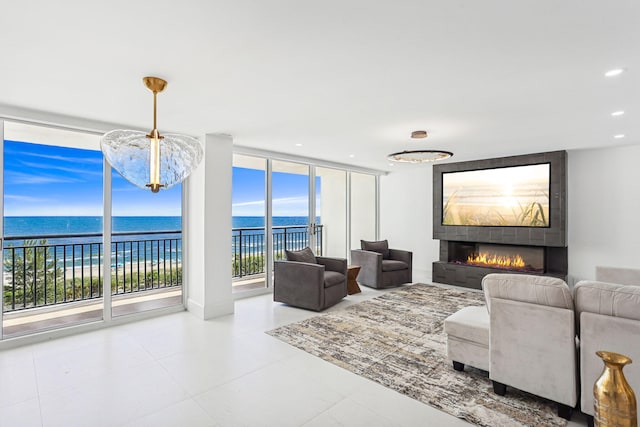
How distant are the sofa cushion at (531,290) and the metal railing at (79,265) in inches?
155

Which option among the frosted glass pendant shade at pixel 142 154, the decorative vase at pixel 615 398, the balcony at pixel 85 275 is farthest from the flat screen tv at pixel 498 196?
the frosted glass pendant shade at pixel 142 154

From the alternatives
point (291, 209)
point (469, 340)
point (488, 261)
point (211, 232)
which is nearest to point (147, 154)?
point (211, 232)

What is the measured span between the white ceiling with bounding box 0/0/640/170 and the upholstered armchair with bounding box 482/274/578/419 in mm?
1538

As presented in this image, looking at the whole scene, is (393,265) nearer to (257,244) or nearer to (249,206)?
(257,244)

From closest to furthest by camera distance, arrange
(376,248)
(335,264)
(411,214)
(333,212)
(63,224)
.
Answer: (63,224)
(335,264)
(376,248)
(333,212)
(411,214)

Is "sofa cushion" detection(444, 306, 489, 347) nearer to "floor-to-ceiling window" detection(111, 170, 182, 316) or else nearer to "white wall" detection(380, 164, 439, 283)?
"floor-to-ceiling window" detection(111, 170, 182, 316)

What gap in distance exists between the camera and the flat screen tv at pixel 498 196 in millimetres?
5570

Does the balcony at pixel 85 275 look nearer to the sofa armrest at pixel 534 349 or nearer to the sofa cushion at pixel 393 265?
the sofa cushion at pixel 393 265

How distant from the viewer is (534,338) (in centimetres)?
222

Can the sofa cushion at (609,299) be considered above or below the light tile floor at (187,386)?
above

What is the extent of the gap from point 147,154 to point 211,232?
2.13m

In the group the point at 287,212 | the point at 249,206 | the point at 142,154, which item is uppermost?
the point at 142,154

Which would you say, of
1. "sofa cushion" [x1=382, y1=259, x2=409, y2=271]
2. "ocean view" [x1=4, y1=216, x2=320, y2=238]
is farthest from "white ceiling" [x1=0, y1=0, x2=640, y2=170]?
"sofa cushion" [x1=382, y1=259, x2=409, y2=271]

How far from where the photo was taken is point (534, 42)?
198 centimetres
